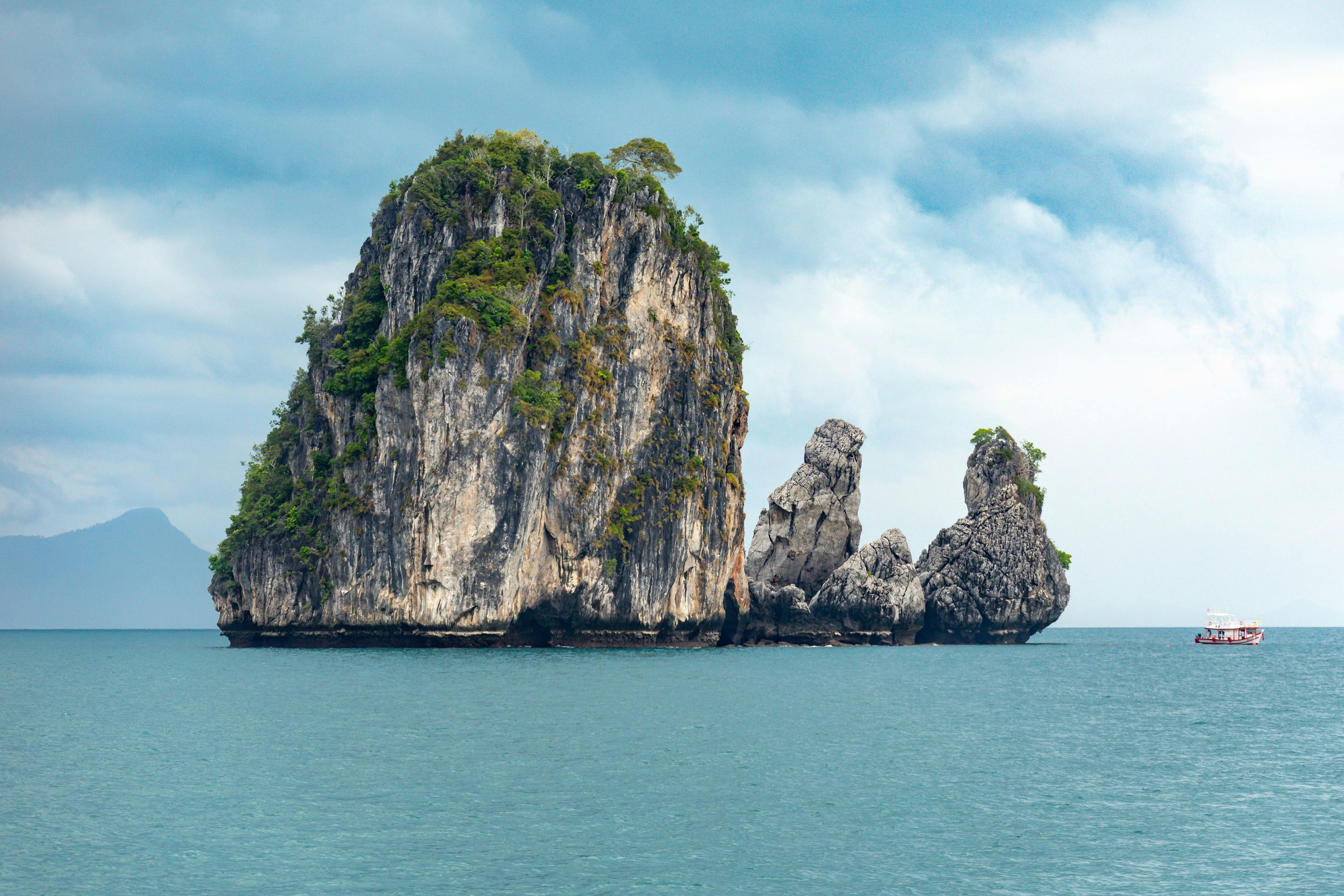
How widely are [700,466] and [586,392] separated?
1070cm

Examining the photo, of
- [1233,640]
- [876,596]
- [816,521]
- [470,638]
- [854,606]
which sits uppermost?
[816,521]

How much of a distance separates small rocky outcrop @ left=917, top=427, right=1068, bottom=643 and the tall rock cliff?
66.3 ft

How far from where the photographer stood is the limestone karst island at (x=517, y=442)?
62.7 metres

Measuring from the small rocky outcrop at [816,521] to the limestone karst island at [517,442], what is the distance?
684cm

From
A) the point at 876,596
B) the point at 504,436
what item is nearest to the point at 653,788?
the point at 504,436

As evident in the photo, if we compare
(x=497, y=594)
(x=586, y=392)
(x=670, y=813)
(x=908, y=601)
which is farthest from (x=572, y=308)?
(x=670, y=813)

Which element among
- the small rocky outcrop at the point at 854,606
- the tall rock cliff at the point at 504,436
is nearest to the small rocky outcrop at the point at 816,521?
the small rocky outcrop at the point at 854,606

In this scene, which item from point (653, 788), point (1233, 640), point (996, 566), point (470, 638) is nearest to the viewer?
point (653, 788)

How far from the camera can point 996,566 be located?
275 feet

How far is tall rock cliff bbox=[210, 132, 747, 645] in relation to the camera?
62656mm

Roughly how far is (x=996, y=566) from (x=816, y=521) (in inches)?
626

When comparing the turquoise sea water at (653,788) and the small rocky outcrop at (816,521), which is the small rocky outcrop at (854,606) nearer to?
the small rocky outcrop at (816,521)

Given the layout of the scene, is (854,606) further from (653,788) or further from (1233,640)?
(653,788)

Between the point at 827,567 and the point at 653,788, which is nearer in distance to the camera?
the point at 653,788
